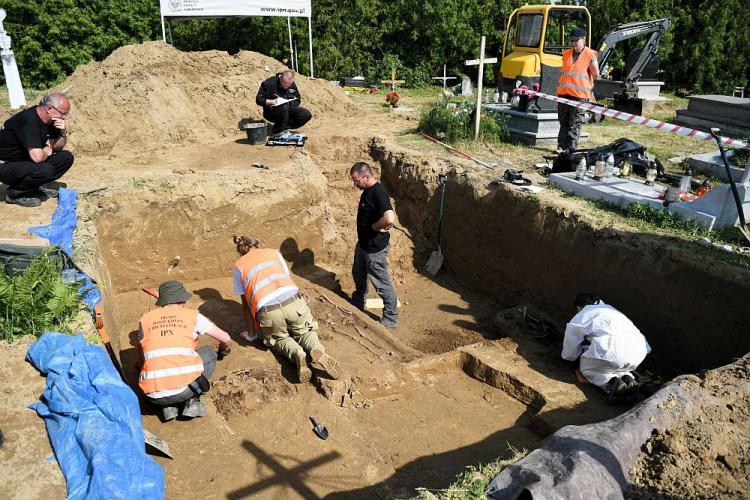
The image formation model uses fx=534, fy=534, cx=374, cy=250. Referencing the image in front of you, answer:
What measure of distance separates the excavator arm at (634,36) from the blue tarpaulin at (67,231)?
12515 millimetres

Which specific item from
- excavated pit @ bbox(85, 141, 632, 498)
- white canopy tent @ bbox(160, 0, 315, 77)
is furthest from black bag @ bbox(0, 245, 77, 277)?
white canopy tent @ bbox(160, 0, 315, 77)

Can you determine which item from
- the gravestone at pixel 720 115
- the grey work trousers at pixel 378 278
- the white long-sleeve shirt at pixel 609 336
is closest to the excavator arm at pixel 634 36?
the gravestone at pixel 720 115

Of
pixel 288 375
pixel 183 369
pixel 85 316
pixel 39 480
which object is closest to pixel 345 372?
pixel 288 375

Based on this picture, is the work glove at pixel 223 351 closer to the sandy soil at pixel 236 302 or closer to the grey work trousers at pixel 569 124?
the sandy soil at pixel 236 302

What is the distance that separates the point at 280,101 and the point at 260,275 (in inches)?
224

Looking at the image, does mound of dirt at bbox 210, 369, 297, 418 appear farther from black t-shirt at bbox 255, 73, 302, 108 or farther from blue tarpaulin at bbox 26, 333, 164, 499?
black t-shirt at bbox 255, 73, 302, 108

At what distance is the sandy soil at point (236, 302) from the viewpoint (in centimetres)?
449

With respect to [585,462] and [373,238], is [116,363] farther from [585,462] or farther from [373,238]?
[585,462]

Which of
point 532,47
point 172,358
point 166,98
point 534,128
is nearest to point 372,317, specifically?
point 172,358

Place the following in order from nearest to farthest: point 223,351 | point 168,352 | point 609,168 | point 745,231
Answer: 1. point 168,352
2. point 223,351
3. point 745,231
4. point 609,168

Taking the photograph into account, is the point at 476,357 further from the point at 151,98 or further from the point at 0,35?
the point at 0,35

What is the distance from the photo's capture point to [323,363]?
5281mm

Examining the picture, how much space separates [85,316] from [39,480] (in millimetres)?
1705

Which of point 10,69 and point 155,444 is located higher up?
point 10,69
